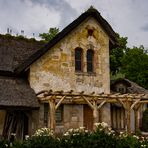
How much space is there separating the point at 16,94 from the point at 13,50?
14.1ft

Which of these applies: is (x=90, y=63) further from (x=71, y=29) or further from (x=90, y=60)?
(x=71, y=29)

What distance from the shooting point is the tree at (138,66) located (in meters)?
42.1

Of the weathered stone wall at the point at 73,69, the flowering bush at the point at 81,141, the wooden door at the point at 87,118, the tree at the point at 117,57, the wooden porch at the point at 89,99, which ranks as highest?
the tree at the point at 117,57

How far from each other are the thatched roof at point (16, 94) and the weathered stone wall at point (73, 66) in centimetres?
71

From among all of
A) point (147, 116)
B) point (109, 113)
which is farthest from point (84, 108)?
point (147, 116)

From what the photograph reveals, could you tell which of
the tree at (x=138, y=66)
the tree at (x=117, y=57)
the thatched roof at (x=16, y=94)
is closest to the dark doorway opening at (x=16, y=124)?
the thatched roof at (x=16, y=94)

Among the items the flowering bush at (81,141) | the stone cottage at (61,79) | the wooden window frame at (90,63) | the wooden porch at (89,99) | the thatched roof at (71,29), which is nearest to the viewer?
the flowering bush at (81,141)

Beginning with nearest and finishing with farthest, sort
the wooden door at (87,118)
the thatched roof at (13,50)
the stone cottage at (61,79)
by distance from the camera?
the stone cottage at (61,79) → the thatched roof at (13,50) → the wooden door at (87,118)

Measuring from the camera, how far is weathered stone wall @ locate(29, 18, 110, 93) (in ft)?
72.8

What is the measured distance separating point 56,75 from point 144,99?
5468 mm

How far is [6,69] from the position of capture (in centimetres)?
2186

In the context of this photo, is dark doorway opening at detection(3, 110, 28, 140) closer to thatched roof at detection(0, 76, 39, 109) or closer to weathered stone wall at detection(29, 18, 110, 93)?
thatched roof at detection(0, 76, 39, 109)

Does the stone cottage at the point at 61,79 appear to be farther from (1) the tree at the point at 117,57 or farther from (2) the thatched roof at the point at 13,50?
(1) the tree at the point at 117,57

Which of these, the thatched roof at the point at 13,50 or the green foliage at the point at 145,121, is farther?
the green foliage at the point at 145,121
